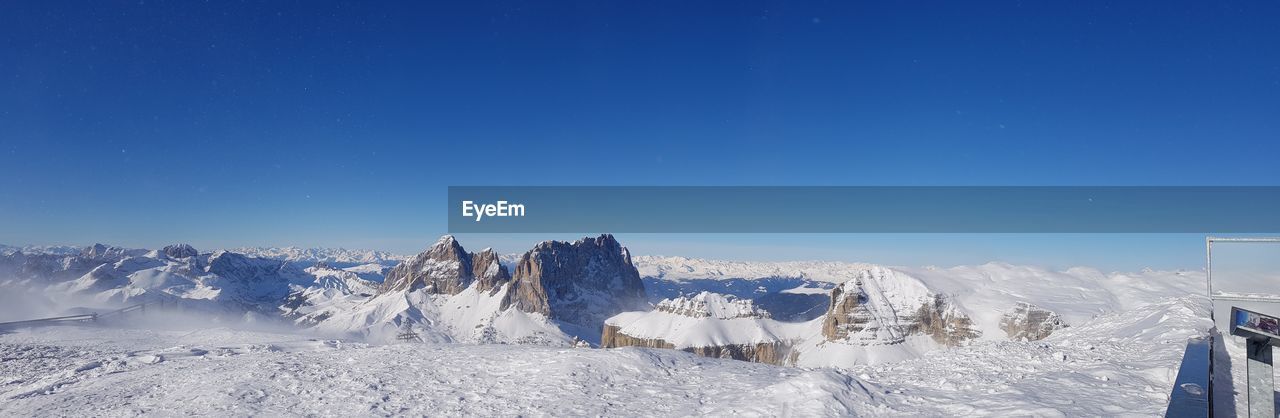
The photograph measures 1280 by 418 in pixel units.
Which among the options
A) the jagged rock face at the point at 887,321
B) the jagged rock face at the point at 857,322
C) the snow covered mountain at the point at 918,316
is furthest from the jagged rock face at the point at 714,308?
the jagged rock face at the point at 887,321

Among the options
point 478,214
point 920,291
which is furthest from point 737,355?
point 478,214

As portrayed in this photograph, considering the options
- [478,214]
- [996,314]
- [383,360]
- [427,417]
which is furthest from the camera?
[996,314]

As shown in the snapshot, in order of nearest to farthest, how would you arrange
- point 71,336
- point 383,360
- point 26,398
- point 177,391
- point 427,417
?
1. point 427,417
2. point 177,391
3. point 26,398
4. point 383,360
5. point 71,336

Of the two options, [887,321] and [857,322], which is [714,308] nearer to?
[857,322]

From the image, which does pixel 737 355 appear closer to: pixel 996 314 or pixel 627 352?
pixel 996 314

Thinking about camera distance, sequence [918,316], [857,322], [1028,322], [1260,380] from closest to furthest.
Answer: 1. [1260,380]
2. [1028,322]
3. [918,316]
4. [857,322]

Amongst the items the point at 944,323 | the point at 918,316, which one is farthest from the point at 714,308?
the point at 944,323
